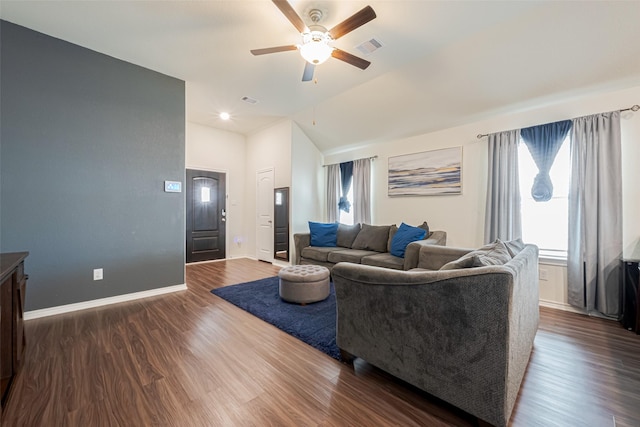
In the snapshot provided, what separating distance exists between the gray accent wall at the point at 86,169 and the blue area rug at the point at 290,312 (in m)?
1.06

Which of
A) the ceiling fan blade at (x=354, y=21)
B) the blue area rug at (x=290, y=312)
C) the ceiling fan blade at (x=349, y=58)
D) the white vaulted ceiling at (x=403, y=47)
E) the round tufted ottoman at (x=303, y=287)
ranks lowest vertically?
the blue area rug at (x=290, y=312)

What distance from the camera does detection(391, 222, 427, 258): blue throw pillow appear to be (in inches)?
143

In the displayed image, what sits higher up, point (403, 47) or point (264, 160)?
point (403, 47)

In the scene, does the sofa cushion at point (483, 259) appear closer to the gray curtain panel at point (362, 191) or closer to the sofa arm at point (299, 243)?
the gray curtain panel at point (362, 191)

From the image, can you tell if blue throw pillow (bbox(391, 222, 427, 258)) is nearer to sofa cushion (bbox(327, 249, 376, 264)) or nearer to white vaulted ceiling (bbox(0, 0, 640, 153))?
sofa cushion (bbox(327, 249, 376, 264))

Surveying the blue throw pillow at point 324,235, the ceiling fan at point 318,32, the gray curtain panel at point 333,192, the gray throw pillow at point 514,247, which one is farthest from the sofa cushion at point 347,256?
the ceiling fan at point 318,32

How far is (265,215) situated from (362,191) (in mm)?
2275

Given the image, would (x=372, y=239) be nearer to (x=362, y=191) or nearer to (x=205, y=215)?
(x=362, y=191)

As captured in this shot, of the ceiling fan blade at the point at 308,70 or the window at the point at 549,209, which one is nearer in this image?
the ceiling fan blade at the point at 308,70

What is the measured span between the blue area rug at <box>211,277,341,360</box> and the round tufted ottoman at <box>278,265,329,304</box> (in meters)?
0.08

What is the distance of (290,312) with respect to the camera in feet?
9.35

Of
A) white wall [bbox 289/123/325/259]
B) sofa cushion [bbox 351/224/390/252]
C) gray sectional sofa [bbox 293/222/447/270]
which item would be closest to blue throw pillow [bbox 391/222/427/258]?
gray sectional sofa [bbox 293/222/447/270]

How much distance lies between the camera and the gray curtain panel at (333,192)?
546 centimetres

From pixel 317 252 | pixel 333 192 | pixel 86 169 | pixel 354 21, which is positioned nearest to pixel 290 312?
pixel 317 252
